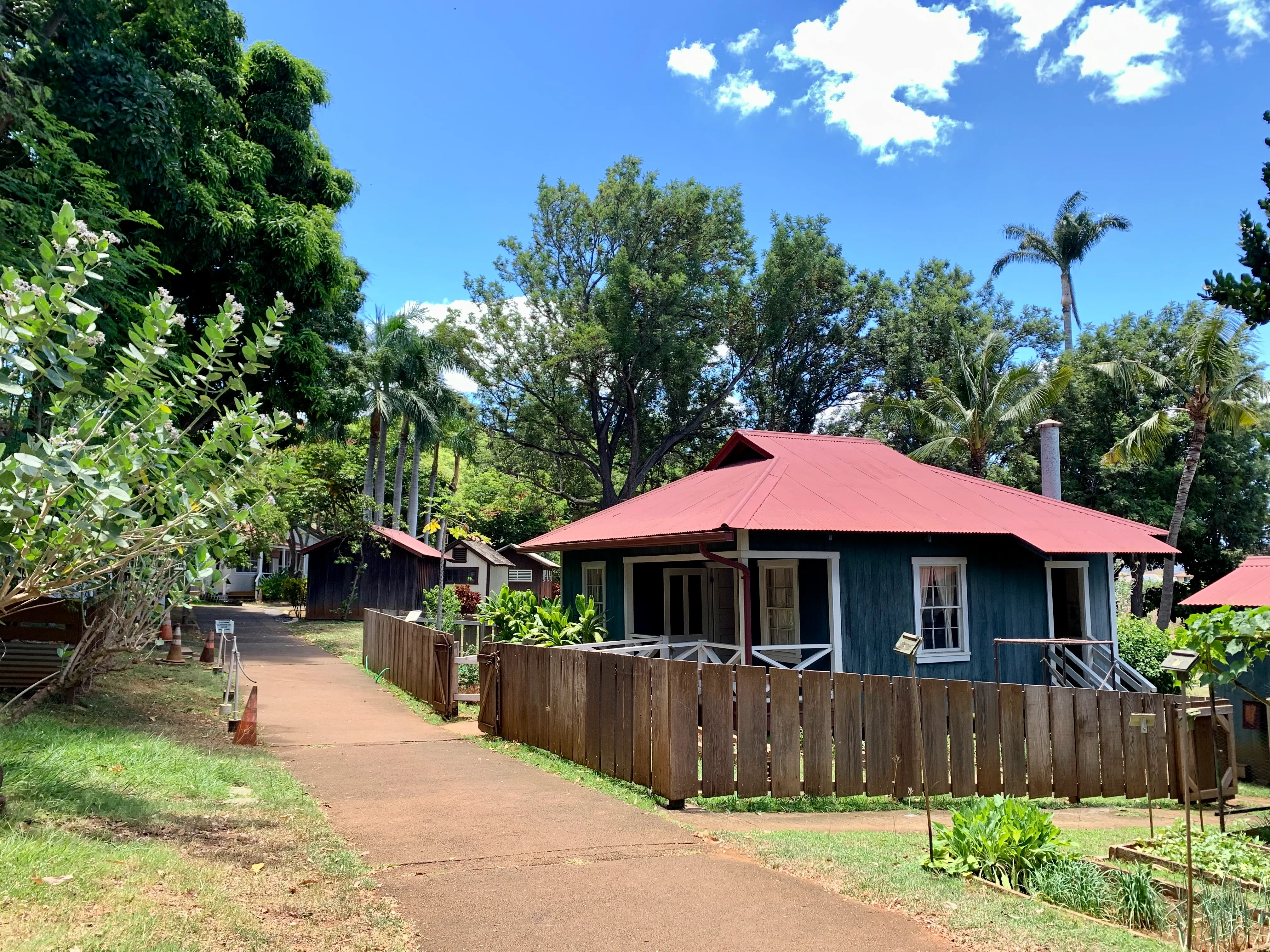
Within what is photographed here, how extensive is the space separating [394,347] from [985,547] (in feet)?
101

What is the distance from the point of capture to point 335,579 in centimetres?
3478

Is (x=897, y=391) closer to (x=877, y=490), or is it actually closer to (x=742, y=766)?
(x=877, y=490)

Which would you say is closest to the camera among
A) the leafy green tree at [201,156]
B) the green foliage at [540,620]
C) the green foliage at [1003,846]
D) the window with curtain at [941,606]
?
the green foliage at [1003,846]

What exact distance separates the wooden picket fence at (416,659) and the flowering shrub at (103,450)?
724cm

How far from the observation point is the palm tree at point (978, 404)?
28.3m

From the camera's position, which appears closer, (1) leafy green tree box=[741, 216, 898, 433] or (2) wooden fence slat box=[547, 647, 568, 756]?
(2) wooden fence slat box=[547, 647, 568, 756]

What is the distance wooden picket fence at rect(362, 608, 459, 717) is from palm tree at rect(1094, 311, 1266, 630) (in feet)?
66.3

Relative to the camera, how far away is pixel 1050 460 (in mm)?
19797

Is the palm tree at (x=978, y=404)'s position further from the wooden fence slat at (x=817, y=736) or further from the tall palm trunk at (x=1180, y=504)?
the wooden fence slat at (x=817, y=736)

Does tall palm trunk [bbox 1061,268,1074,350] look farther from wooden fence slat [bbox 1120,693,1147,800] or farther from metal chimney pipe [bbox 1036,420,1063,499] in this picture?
wooden fence slat [bbox 1120,693,1147,800]

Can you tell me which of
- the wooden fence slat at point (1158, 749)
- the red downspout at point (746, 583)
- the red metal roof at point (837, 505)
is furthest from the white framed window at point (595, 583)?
the wooden fence slat at point (1158, 749)

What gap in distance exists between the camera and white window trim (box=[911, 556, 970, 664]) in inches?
573

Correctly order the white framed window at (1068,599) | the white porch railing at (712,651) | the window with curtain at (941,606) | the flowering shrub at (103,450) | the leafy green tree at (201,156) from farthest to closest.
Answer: the white framed window at (1068,599) < the leafy green tree at (201,156) < the window with curtain at (941,606) < the white porch railing at (712,651) < the flowering shrub at (103,450)

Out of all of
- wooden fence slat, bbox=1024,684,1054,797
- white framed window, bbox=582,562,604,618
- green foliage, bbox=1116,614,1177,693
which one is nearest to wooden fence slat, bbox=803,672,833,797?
wooden fence slat, bbox=1024,684,1054,797
